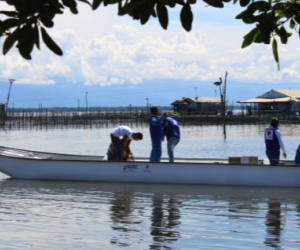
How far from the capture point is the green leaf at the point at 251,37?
10.3ft

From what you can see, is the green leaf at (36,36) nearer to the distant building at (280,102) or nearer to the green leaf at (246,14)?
the green leaf at (246,14)

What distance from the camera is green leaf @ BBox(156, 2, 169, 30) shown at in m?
2.85

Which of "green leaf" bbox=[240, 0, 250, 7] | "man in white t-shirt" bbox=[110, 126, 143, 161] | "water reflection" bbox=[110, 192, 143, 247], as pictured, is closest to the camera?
"green leaf" bbox=[240, 0, 250, 7]

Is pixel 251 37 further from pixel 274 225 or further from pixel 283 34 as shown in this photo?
pixel 274 225

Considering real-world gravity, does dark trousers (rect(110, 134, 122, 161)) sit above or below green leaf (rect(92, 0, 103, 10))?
below

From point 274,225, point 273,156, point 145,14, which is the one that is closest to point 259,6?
point 145,14

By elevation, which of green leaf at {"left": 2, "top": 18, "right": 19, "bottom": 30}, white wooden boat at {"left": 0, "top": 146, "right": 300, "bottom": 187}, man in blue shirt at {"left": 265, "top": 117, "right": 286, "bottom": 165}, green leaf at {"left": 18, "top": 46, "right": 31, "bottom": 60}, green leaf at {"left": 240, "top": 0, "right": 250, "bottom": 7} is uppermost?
green leaf at {"left": 240, "top": 0, "right": 250, "bottom": 7}

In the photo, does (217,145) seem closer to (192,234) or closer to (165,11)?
(192,234)

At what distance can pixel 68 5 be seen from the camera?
2.84m

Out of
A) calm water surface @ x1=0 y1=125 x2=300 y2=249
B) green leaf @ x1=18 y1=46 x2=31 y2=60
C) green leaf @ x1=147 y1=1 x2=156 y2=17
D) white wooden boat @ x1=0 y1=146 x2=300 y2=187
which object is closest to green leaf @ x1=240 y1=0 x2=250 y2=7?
green leaf @ x1=147 y1=1 x2=156 y2=17

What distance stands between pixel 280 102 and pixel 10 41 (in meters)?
55.7

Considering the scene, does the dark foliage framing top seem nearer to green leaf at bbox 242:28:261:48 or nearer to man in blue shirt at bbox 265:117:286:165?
green leaf at bbox 242:28:261:48

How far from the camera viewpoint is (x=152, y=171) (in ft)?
35.9

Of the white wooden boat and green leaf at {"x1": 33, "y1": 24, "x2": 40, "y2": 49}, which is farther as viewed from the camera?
the white wooden boat
